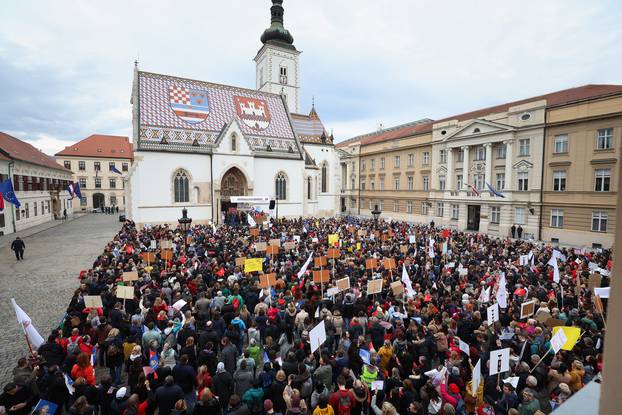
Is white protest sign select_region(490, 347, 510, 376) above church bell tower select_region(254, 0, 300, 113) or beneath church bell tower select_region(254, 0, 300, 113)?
beneath

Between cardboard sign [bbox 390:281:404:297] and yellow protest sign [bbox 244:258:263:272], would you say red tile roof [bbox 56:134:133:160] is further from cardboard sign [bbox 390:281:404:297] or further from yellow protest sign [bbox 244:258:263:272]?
cardboard sign [bbox 390:281:404:297]

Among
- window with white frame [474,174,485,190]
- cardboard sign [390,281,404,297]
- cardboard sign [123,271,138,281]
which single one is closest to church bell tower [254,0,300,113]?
window with white frame [474,174,485,190]

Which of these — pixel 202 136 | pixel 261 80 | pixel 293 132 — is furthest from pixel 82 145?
pixel 293 132

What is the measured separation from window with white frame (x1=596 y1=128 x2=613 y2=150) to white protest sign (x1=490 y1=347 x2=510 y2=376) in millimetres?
26483

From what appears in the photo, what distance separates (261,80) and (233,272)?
169ft

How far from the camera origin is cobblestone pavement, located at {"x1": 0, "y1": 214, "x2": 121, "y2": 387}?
9258mm

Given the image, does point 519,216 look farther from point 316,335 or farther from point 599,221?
point 316,335

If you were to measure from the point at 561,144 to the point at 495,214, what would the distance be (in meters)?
7.93

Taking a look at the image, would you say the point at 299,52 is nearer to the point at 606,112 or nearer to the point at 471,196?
the point at 471,196

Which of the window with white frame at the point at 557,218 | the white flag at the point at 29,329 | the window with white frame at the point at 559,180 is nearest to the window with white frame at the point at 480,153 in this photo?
the window with white frame at the point at 559,180

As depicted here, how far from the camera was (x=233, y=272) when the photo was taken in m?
13.2

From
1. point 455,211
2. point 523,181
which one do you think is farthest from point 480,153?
point 455,211

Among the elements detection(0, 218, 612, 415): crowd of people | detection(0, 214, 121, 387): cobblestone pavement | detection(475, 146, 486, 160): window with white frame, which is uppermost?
detection(475, 146, 486, 160): window with white frame

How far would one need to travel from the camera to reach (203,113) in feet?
117
